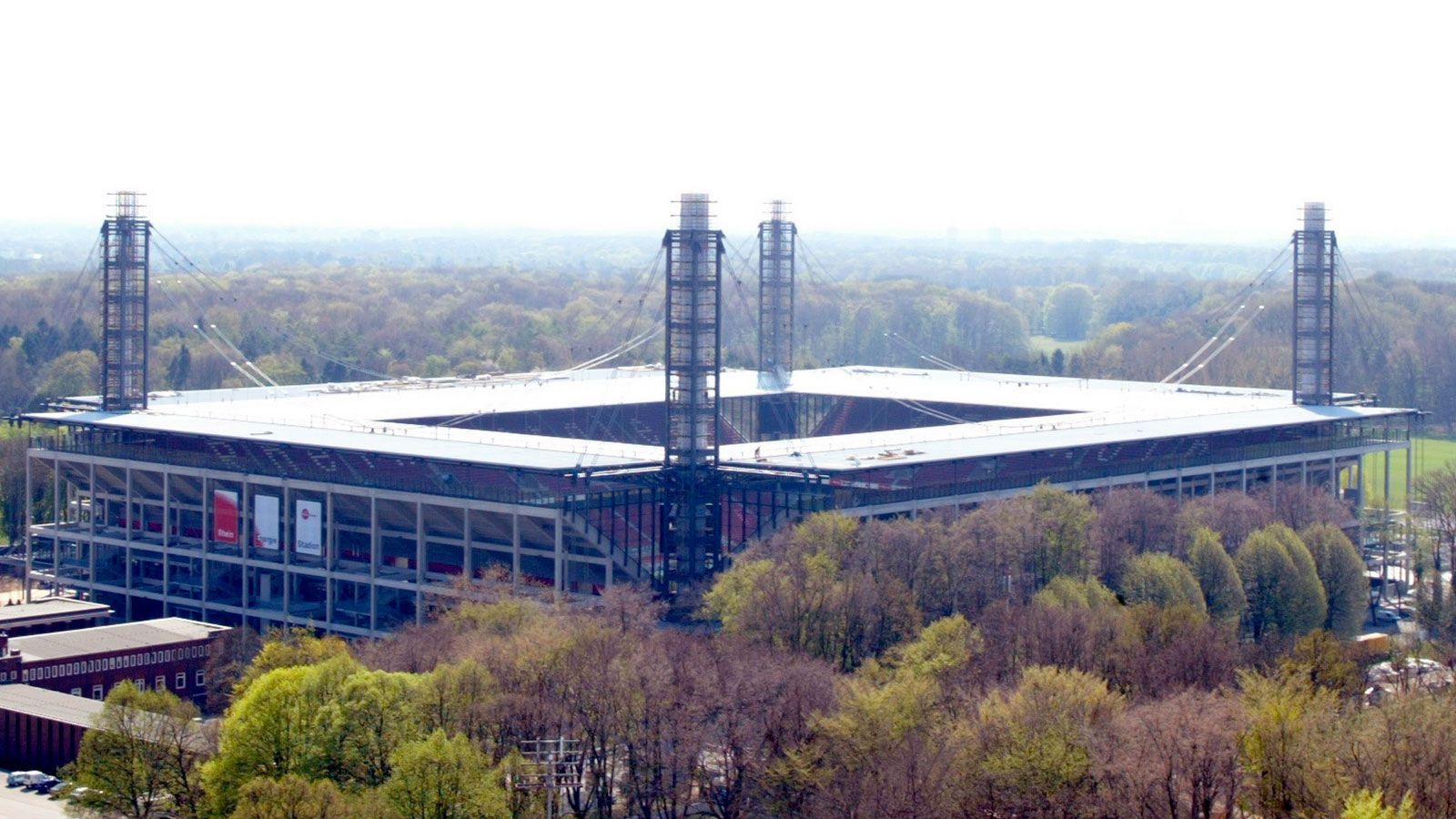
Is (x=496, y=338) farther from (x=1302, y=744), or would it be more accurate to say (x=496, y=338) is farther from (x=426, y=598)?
(x=1302, y=744)

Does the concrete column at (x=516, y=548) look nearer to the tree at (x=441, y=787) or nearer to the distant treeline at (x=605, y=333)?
the tree at (x=441, y=787)

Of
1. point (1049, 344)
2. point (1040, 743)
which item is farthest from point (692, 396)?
point (1049, 344)

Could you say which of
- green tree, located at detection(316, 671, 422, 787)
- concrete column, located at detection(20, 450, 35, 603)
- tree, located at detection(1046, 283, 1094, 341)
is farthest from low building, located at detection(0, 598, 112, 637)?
tree, located at detection(1046, 283, 1094, 341)

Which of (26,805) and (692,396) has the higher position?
(692,396)

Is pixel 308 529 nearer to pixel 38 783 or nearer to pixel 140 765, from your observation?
pixel 38 783

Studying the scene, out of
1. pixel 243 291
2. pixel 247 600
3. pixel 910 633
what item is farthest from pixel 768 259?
pixel 243 291

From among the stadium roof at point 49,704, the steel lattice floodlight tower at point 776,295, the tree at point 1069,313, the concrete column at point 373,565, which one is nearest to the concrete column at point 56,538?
the concrete column at point 373,565

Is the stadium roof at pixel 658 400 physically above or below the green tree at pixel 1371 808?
above
